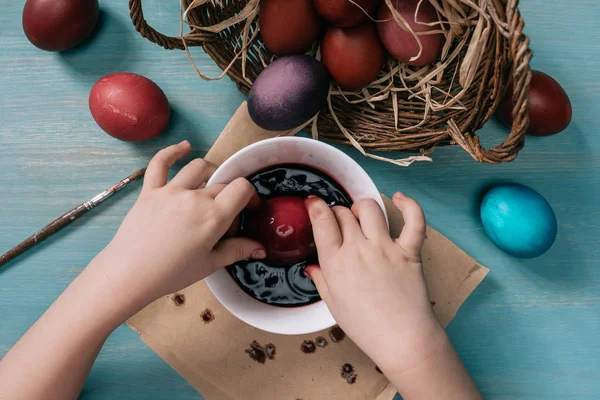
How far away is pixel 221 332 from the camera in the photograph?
0.67 meters

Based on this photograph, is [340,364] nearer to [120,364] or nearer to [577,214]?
[120,364]

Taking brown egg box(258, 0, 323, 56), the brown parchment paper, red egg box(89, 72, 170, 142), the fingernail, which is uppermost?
brown egg box(258, 0, 323, 56)

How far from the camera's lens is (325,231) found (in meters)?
0.52

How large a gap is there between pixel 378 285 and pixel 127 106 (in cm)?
40

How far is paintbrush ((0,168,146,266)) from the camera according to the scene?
673mm

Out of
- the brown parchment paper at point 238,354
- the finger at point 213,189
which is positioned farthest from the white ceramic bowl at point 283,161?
the brown parchment paper at point 238,354

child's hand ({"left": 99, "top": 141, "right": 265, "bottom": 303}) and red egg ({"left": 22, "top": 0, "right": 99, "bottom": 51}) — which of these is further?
red egg ({"left": 22, "top": 0, "right": 99, "bottom": 51})

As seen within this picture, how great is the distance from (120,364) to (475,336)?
0.54 m

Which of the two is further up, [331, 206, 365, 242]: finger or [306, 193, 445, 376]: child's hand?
[331, 206, 365, 242]: finger

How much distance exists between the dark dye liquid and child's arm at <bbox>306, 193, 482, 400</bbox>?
7 centimetres

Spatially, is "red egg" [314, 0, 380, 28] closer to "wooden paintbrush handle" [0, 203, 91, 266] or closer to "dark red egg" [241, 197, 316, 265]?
"dark red egg" [241, 197, 316, 265]

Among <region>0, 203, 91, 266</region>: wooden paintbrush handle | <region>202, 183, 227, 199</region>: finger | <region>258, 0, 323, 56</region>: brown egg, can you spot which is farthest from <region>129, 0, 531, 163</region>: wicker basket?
<region>0, 203, 91, 266</region>: wooden paintbrush handle

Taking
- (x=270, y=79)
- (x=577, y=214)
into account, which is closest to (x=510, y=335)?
(x=577, y=214)

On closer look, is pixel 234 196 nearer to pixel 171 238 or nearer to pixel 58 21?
pixel 171 238
